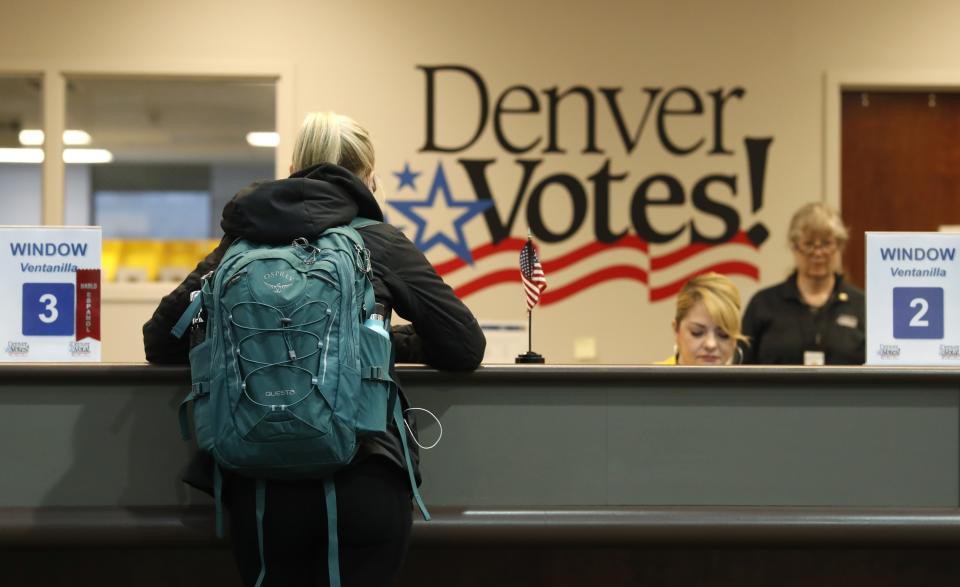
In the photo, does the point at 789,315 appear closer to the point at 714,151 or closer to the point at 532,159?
the point at 714,151

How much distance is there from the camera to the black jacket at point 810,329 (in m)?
4.11

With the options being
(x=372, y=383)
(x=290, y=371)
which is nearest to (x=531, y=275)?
(x=372, y=383)

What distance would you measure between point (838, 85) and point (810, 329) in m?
1.47

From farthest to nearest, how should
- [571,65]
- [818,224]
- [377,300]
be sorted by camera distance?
[571,65] < [818,224] < [377,300]

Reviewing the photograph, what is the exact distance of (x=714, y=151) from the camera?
16.3 feet

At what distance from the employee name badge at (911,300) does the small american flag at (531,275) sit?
79 cm

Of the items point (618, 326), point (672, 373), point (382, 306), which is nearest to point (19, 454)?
point (382, 306)

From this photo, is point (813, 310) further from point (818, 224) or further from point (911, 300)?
point (911, 300)

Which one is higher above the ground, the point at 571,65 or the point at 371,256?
the point at 571,65

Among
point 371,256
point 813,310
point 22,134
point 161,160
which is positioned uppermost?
point 22,134

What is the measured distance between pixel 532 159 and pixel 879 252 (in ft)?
8.51

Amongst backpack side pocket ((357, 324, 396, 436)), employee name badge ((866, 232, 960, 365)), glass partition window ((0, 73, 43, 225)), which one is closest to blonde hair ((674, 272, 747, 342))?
employee name badge ((866, 232, 960, 365))

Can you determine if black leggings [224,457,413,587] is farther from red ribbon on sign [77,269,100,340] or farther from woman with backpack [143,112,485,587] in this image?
red ribbon on sign [77,269,100,340]

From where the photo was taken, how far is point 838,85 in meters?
4.98
